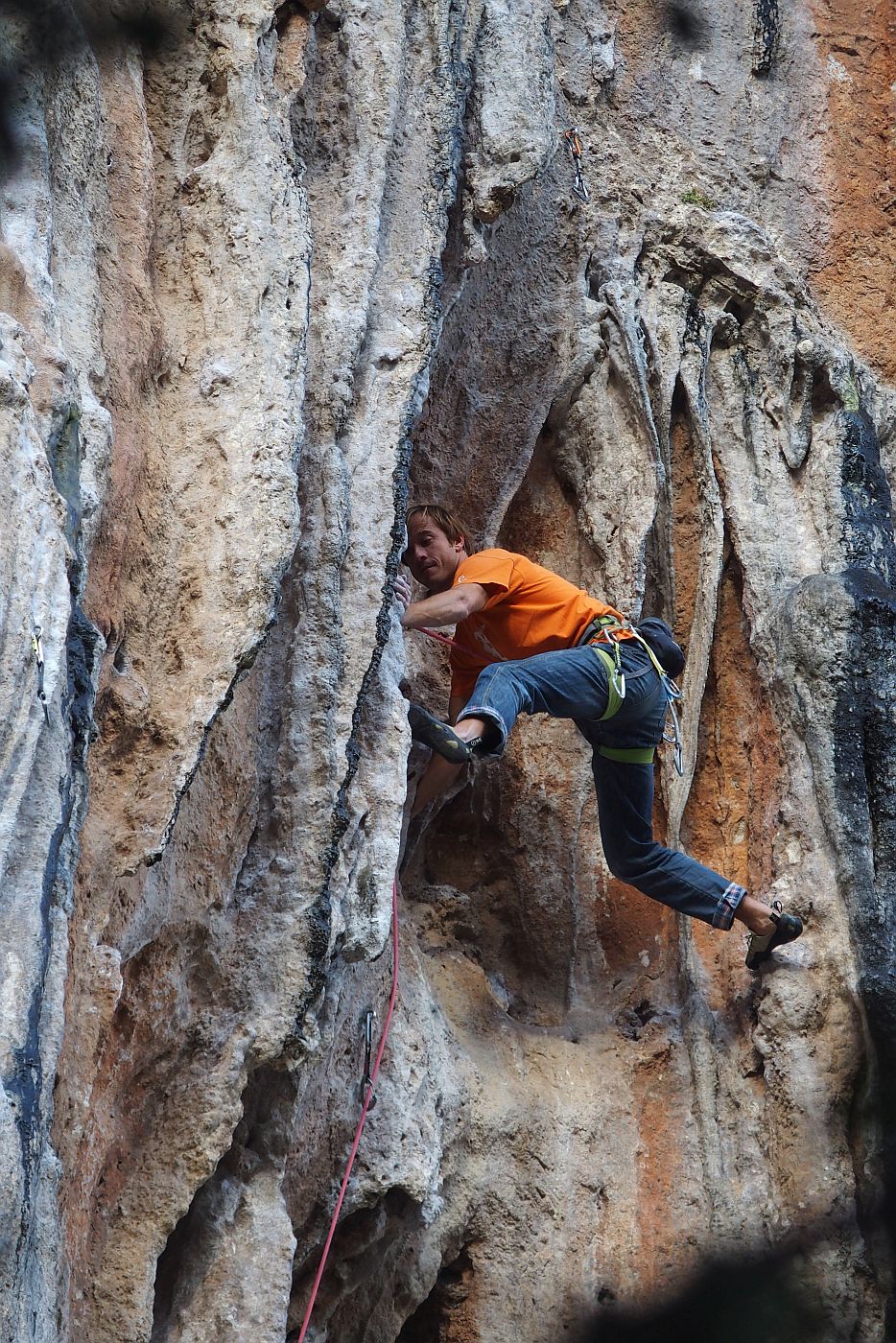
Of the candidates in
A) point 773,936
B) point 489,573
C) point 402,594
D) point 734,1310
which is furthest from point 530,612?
point 734,1310

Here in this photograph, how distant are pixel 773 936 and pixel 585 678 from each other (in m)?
0.98

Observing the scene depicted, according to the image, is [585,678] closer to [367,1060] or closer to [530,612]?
[530,612]

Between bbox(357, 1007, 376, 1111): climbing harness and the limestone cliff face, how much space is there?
0.05 m

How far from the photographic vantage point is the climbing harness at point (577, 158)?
5.53 meters

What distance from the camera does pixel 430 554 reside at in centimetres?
451

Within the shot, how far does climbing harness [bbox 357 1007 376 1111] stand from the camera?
393 centimetres

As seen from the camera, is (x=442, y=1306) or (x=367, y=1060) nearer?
(x=367, y=1060)

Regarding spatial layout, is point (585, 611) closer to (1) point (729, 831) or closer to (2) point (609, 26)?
(1) point (729, 831)

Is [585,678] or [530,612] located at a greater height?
[530,612]

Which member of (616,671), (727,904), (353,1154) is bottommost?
(353,1154)

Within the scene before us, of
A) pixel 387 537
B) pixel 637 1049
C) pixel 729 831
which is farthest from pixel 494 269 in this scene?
pixel 637 1049

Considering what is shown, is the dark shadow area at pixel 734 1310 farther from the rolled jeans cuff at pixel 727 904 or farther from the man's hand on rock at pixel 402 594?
the man's hand on rock at pixel 402 594

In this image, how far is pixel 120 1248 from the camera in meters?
3.16

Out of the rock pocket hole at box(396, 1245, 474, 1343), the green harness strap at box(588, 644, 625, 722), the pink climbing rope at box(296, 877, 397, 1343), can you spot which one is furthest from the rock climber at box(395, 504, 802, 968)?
the rock pocket hole at box(396, 1245, 474, 1343)
